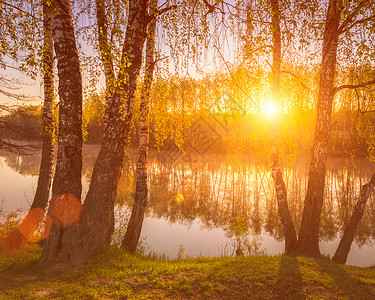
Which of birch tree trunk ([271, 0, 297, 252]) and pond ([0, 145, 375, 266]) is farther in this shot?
pond ([0, 145, 375, 266])

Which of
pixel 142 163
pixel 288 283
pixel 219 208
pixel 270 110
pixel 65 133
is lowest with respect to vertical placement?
pixel 219 208

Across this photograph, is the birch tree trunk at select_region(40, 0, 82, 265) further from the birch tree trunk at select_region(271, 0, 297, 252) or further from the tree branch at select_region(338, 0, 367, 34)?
the tree branch at select_region(338, 0, 367, 34)

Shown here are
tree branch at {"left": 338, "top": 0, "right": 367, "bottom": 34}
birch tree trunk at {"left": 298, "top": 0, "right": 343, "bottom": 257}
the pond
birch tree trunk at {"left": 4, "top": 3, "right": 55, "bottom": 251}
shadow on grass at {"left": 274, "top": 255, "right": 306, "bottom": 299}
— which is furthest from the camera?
the pond

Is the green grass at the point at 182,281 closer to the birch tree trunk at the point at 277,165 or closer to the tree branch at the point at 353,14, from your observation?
the birch tree trunk at the point at 277,165

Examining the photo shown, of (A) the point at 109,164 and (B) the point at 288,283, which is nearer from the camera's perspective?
(B) the point at 288,283

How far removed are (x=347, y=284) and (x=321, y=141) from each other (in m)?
3.65

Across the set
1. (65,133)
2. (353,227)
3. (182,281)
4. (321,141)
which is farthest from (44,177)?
(353,227)

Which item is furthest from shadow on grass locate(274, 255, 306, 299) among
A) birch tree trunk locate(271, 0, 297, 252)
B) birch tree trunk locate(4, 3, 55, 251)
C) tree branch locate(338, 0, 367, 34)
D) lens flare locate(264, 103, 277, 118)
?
birch tree trunk locate(4, 3, 55, 251)

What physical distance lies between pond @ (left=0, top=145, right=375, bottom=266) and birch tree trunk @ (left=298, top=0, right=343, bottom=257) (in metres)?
0.82

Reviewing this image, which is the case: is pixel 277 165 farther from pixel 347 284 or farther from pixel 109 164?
pixel 109 164

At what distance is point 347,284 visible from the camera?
4875mm

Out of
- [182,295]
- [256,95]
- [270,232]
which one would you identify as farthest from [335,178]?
[182,295]

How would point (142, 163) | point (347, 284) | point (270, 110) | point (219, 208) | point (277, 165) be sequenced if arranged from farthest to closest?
point (219, 208)
point (142, 163)
point (270, 110)
point (277, 165)
point (347, 284)

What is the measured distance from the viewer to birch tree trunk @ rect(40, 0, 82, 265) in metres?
5.30
